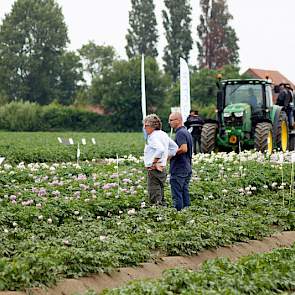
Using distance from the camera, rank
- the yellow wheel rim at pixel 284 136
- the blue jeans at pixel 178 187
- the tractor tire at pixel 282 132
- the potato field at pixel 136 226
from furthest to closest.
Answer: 1. the yellow wheel rim at pixel 284 136
2. the tractor tire at pixel 282 132
3. the blue jeans at pixel 178 187
4. the potato field at pixel 136 226

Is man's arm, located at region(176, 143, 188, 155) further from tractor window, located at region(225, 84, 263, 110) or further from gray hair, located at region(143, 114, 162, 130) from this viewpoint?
tractor window, located at region(225, 84, 263, 110)

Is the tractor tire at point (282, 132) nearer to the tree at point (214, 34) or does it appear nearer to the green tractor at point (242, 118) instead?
the green tractor at point (242, 118)

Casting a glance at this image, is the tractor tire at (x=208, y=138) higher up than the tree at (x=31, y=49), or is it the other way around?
the tree at (x=31, y=49)

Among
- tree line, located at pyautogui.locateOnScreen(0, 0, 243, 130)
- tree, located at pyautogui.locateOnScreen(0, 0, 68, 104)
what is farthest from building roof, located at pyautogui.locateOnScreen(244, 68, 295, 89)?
tree, located at pyautogui.locateOnScreen(0, 0, 68, 104)

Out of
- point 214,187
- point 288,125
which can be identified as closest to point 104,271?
point 214,187

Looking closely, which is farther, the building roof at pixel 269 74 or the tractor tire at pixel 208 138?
the building roof at pixel 269 74

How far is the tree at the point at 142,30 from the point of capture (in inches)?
3391

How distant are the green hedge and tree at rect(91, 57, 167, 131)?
125 cm

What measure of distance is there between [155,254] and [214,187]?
5.86m

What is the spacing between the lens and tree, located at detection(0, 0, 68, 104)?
86.1 metres

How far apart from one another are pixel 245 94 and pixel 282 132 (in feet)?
7.67

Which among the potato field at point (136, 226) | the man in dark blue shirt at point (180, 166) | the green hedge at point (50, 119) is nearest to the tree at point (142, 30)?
the green hedge at point (50, 119)

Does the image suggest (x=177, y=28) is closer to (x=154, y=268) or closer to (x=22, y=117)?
(x=22, y=117)

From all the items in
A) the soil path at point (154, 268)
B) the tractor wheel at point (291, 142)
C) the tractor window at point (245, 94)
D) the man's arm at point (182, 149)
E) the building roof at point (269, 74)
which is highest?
the building roof at point (269, 74)
